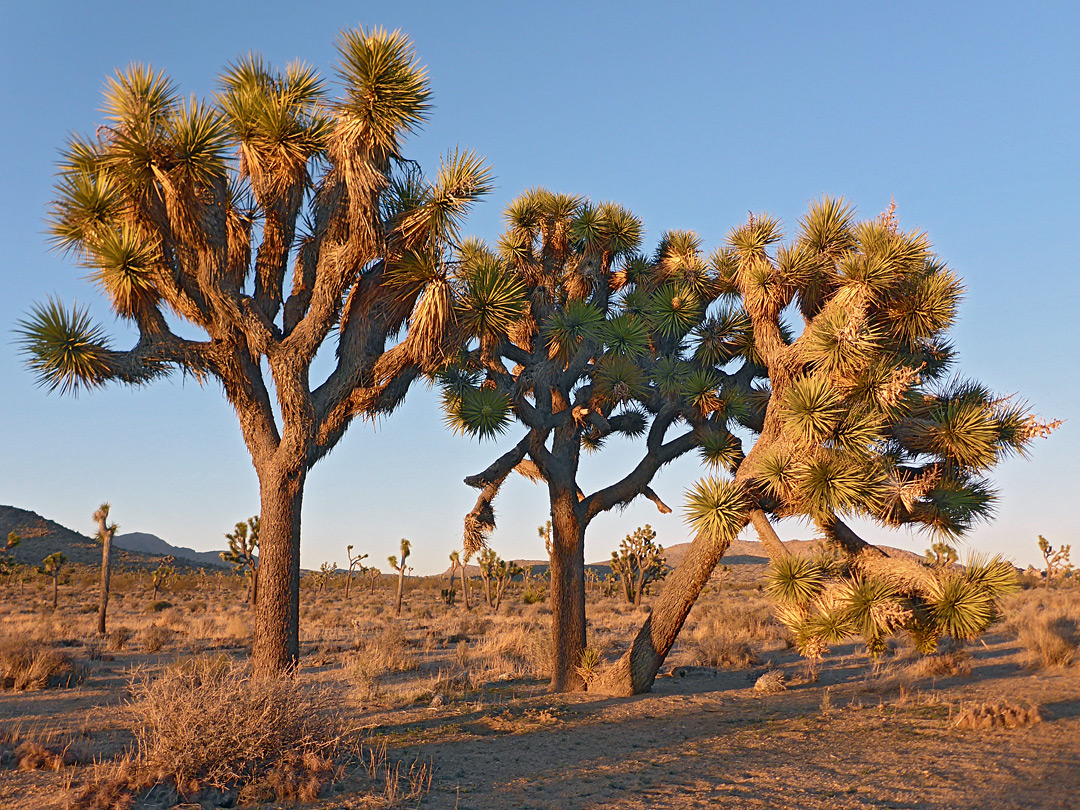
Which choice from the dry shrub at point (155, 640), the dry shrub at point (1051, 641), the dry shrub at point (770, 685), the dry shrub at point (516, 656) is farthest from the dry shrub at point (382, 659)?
the dry shrub at point (1051, 641)

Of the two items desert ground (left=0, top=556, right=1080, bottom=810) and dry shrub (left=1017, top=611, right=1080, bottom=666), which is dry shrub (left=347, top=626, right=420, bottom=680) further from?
dry shrub (left=1017, top=611, right=1080, bottom=666)

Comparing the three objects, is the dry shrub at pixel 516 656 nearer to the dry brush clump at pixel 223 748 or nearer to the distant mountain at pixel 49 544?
the dry brush clump at pixel 223 748

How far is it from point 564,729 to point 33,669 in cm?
939

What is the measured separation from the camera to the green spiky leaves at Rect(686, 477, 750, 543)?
904cm

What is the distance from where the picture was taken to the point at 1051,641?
13.4m

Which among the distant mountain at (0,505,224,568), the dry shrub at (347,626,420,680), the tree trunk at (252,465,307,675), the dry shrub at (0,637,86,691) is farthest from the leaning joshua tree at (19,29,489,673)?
the distant mountain at (0,505,224,568)

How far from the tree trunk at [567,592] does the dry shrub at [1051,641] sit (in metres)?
8.39

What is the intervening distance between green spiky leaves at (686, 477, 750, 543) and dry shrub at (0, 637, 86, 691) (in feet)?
36.0

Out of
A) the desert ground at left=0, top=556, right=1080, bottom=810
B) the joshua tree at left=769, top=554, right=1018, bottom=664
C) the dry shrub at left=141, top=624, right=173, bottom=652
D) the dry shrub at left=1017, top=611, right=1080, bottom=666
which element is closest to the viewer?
the desert ground at left=0, top=556, right=1080, bottom=810

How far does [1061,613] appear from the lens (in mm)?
19188

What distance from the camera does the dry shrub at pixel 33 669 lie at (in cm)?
1242

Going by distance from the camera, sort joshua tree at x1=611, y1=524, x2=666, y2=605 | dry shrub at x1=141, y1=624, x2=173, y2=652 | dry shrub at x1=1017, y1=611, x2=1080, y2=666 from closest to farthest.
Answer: dry shrub at x1=1017, y1=611, x2=1080, y2=666
dry shrub at x1=141, y1=624, x2=173, y2=652
joshua tree at x1=611, y1=524, x2=666, y2=605

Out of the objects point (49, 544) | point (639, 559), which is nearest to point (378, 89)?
point (639, 559)

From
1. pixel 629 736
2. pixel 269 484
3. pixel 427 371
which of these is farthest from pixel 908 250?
pixel 269 484
